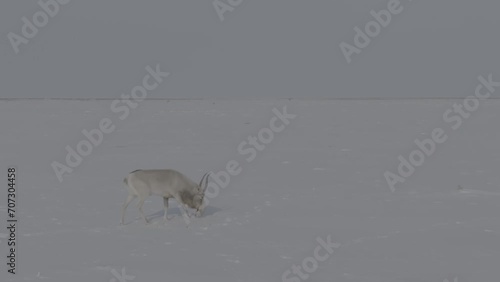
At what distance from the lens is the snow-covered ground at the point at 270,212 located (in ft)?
27.6

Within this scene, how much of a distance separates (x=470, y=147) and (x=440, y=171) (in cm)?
514

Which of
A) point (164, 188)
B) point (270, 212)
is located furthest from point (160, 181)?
point (270, 212)

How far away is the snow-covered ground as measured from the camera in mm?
8422

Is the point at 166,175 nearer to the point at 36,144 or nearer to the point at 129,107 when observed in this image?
the point at 36,144

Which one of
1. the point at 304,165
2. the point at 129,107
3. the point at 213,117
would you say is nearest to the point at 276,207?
the point at 304,165

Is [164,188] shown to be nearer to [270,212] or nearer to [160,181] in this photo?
[160,181]

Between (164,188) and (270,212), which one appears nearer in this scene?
(164,188)

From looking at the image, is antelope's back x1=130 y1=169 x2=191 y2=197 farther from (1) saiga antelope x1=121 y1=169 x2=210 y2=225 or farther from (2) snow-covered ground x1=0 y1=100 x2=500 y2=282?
(2) snow-covered ground x1=0 y1=100 x2=500 y2=282

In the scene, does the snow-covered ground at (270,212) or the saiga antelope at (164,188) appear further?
the saiga antelope at (164,188)

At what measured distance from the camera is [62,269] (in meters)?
8.13

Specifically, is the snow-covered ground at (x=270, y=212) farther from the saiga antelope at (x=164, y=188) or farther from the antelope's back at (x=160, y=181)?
the antelope's back at (x=160, y=181)

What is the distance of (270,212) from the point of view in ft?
38.1

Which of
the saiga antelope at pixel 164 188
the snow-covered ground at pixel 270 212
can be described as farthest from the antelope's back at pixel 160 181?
the snow-covered ground at pixel 270 212

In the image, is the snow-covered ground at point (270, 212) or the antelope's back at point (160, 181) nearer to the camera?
the snow-covered ground at point (270, 212)
